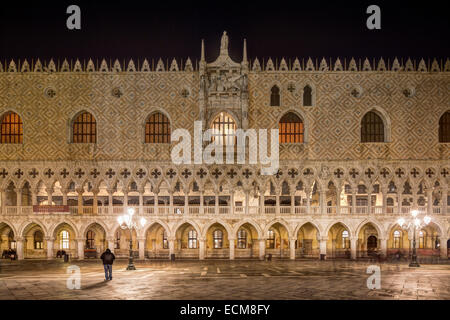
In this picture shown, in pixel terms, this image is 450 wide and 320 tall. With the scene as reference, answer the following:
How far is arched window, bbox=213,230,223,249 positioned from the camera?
1268 inches

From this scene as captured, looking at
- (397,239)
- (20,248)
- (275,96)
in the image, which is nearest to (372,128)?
(275,96)

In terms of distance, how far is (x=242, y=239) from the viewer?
106 feet

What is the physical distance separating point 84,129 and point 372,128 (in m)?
18.4

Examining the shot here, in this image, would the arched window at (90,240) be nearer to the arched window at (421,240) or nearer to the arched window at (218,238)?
the arched window at (218,238)

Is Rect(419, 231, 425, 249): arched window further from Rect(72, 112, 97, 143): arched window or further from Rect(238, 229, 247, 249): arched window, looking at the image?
Rect(72, 112, 97, 143): arched window

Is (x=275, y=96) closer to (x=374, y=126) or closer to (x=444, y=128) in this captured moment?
(x=374, y=126)

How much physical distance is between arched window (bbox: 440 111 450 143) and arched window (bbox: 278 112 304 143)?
28.9 feet

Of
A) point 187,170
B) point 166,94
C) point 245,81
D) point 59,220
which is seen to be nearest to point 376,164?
point 245,81

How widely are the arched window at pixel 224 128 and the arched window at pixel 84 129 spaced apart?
7.69 m

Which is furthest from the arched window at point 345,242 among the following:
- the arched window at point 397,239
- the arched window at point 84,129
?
the arched window at point 84,129

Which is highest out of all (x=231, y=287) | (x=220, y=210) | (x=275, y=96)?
(x=275, y=96)

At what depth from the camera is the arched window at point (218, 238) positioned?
106 feet
